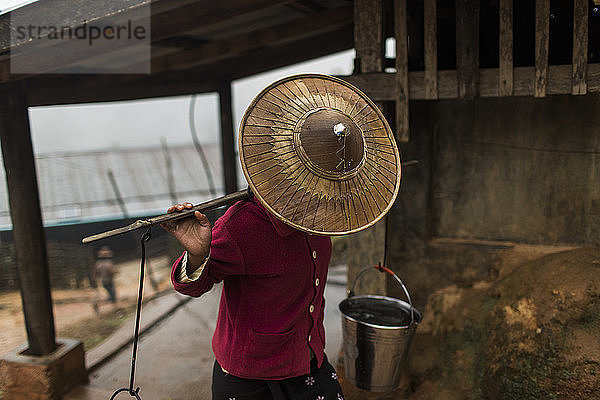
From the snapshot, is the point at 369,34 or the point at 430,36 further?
the point at 369,34

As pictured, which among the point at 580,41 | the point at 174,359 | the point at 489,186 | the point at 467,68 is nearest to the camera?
the point at 580,41

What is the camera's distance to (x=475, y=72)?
302 centimetres

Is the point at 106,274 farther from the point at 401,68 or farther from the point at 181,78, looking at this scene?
the point at 401,68

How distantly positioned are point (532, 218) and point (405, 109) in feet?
4.85

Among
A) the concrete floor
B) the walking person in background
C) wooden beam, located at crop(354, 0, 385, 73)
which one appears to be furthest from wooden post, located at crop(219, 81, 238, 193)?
wooden beam, located at crop(354, 0, 385, 73)

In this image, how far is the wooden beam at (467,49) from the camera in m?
3.01

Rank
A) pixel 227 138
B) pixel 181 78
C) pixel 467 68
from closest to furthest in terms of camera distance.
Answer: pixel 467 68 → pixel 181 78 → pixel 227 138

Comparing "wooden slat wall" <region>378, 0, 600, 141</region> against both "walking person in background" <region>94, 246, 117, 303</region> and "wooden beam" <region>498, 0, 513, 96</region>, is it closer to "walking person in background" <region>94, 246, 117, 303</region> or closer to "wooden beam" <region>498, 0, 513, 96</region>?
"wooden beam" <region>498, 0, 513, 96</region>

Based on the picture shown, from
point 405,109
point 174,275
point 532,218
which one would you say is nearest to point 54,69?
point 174,275

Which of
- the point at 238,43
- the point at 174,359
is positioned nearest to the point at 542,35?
the point at 238,43

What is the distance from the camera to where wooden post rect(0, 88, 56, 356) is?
12.1 feet

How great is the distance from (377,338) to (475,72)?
180 centimetres

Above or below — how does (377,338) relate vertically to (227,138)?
below

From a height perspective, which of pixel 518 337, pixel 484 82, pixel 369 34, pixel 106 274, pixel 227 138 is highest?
pixel 369 34
